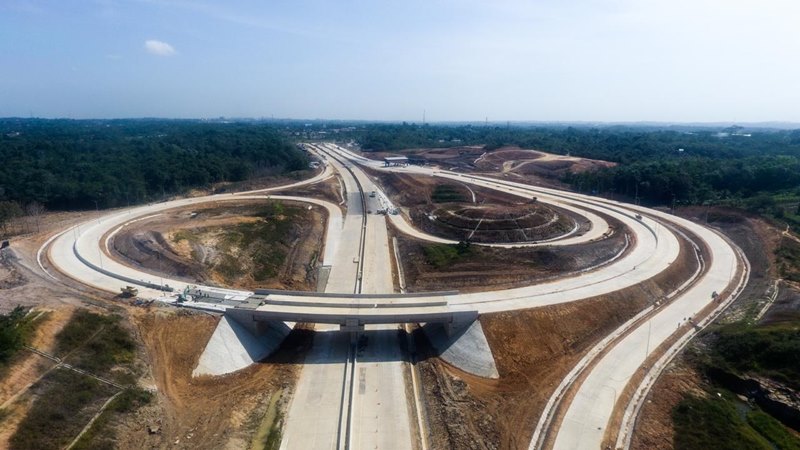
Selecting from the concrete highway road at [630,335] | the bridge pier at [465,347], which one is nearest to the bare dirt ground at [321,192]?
the bridge pier at [465,347]

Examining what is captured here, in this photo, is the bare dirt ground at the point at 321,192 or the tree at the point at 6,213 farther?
the bare dirt ground at the point at 321,192

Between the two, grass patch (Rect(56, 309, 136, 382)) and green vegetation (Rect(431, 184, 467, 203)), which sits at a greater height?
green vegetation (Rect(431, 184, 467, 203))

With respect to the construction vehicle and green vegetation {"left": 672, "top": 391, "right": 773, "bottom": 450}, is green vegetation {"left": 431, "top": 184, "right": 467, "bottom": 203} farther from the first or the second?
green vegetation {"left": 672, "top": 391, "right": 773, "bottom": 450}

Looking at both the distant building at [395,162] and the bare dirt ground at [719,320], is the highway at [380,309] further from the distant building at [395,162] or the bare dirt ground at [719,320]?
the distant building at [395,162]

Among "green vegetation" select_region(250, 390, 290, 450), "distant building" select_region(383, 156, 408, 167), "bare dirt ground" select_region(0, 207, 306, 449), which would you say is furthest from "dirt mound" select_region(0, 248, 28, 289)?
"distant building" select_region(383, 156, 408, 167)

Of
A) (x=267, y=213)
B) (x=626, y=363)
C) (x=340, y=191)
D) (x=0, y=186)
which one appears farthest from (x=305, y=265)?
(x=0, y=186)

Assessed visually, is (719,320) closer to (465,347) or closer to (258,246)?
(465,347)
